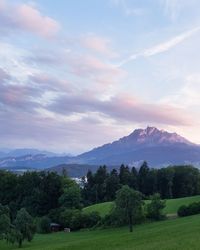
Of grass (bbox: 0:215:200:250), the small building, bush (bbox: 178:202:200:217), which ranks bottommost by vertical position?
the small building

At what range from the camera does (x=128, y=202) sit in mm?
80438

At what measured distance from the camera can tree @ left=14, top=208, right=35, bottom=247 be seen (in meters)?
72.1

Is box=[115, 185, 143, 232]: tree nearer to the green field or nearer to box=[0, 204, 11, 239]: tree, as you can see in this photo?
the green field

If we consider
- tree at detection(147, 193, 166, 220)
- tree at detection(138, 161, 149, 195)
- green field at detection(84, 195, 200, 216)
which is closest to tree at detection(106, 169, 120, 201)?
tree at detection(138, 161, 149, 195)

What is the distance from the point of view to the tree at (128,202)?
262ft

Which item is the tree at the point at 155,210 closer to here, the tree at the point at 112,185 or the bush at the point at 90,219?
the bush at the point at 90,219

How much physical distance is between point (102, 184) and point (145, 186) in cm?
1436

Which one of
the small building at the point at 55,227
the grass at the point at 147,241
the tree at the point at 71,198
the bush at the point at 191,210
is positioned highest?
the tree at the point at 71,198

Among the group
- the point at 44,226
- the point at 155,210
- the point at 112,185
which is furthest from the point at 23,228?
the point at 112,185

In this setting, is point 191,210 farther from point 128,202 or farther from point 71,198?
point 71,198

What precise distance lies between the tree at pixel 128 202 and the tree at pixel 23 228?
52.5ft

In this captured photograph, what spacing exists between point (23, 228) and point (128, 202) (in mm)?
18905

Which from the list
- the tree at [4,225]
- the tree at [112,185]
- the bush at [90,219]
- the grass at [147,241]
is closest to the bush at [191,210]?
the grass at [147,241]

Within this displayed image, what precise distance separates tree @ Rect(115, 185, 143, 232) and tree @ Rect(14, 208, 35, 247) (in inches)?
630
